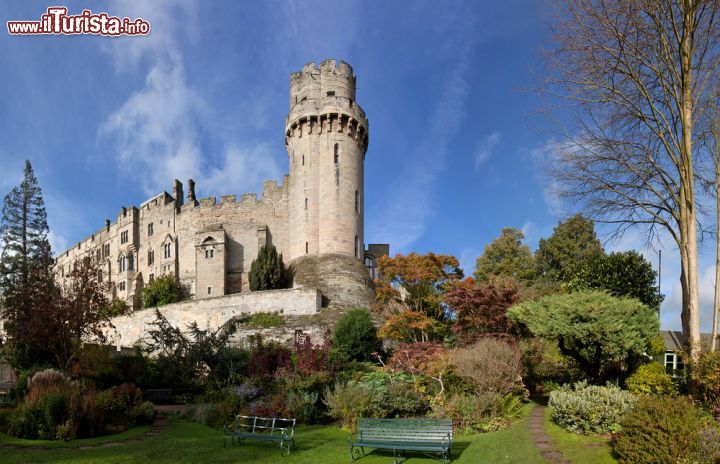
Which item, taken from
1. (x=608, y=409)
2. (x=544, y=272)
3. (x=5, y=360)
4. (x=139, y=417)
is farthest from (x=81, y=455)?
(x=544, y=272)

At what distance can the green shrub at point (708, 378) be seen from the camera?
1141 cm

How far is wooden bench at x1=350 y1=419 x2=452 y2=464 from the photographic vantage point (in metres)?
9.84

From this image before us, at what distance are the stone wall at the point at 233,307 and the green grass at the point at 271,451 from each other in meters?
18.4

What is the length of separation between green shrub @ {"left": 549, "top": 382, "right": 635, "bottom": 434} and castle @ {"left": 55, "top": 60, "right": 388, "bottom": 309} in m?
21.8

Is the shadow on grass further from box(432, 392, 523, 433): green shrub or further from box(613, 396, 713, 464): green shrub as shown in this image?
box(613, 396, 713, 464): green shrub

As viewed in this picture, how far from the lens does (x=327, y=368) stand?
18750 mm

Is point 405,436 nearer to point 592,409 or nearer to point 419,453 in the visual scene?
point 419,453

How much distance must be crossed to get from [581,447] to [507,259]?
2707cm

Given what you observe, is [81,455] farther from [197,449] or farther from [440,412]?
[440,412]

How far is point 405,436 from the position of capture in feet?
34.1

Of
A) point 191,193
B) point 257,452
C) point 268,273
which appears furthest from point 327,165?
point 257,452

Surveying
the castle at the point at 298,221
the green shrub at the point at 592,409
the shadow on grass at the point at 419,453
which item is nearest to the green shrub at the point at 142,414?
the shadow on grass at the point at 419,453

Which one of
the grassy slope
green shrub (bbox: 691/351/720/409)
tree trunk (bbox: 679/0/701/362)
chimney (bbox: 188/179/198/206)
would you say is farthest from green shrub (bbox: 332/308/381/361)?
chimney (bbox: 188/179/198/206)

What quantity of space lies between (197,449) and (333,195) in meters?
27.1
